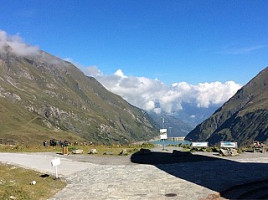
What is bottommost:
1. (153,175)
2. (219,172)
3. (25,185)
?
(25,185)

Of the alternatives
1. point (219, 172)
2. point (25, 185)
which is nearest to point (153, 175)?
point (219, 172)

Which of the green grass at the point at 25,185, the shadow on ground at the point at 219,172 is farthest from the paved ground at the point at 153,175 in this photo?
→ the green grass at the point at 25,185

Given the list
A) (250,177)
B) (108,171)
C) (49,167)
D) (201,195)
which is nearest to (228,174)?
(250,177)

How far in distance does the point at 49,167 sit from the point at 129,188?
1597cm

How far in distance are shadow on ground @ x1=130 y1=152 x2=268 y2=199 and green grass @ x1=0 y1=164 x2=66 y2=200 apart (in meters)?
11.4

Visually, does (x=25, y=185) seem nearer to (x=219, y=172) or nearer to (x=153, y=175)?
(x=153, y=175)

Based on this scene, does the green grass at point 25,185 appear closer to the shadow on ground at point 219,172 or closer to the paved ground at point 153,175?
the paved ground at point 153,175

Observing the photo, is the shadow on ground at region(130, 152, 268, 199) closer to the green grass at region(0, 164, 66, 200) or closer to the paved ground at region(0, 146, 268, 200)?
the paved ground at region(0, 146, 268, 200)

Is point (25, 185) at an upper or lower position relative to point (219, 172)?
lower

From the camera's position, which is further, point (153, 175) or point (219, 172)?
point (219, 172)

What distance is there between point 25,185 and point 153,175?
11.6 m

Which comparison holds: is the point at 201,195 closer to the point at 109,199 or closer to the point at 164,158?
the point at 109,199

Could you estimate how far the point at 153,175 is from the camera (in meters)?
33.2

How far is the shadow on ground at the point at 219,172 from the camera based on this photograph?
26359mm
